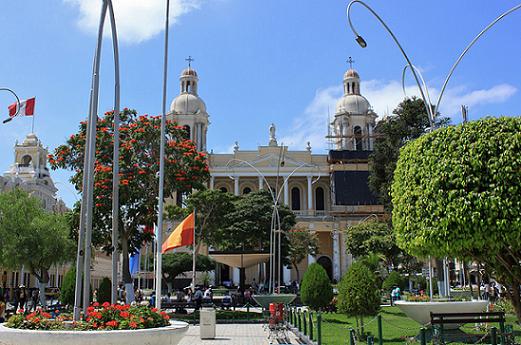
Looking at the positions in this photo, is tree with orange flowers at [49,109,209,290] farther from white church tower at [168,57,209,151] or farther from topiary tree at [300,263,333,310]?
white church tower at [168,57,209,151]

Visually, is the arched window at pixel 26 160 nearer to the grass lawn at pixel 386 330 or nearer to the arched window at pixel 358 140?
the arched window at pixel 358 140

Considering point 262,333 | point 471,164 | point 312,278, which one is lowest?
point 262,333

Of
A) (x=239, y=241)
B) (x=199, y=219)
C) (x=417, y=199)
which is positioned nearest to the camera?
(x=417, y=199)

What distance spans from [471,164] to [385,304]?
2452 centimetres

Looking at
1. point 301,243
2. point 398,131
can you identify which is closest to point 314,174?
point 301,243

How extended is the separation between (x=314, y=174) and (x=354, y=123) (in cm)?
1031

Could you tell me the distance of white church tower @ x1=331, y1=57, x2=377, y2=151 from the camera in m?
71.9

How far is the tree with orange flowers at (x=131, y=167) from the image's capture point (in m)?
23.3

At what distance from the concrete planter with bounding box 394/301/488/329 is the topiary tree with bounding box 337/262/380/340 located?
2.91ft

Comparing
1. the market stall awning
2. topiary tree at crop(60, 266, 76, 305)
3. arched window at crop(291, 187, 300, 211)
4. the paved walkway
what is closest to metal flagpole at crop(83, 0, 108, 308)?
the paved walkway

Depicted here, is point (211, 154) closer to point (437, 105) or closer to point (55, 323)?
point (437, 105)

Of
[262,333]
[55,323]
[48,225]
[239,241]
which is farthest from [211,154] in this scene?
[55,323]

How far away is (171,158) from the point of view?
2448 centimetres

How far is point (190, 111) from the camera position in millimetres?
68750
